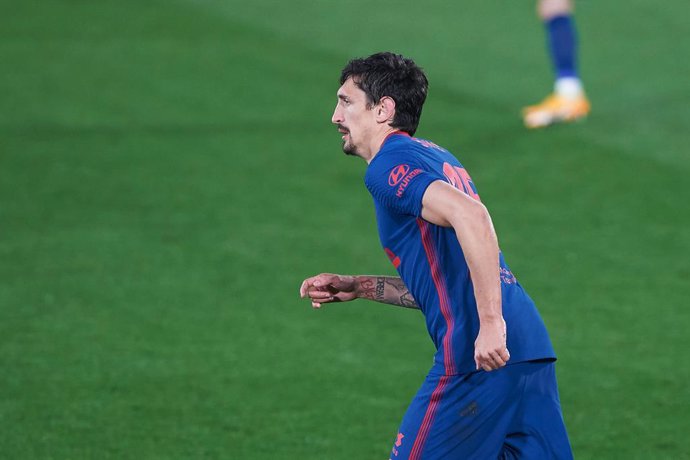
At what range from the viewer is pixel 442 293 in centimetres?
433

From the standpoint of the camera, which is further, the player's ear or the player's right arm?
the player's right arm

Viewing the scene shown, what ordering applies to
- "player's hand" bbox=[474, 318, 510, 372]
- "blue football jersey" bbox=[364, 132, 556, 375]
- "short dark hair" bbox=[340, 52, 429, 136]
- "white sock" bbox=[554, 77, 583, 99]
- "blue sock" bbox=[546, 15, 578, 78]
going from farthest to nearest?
"white sock" bbox=[554, 77, 583, 99], "blue sock" bbox=[546, 15, 578, 78], "short dark hair" bbox=[340, 52, 429, 136], "blue football jersey" bbox=[364, 132, 556, 375], "player's hand" bbox=[474, 318, 510, 372]

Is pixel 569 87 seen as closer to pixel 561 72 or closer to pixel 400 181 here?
pixel 561 72

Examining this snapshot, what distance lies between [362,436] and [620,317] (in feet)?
8.21

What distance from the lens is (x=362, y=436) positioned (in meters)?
6.60

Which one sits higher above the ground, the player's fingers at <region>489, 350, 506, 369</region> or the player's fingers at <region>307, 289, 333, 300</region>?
the player's fingers at <region>307, 289, 333, 300</region>

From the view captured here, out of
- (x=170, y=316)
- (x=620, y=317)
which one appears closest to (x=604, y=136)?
(x=620, y=317)

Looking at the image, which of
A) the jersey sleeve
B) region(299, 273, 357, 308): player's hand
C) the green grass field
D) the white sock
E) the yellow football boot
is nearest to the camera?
the jersey sleeve

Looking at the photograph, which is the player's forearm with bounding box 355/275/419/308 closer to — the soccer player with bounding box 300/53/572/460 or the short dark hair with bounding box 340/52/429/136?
the soccer player with bounding box 300/53/572/460

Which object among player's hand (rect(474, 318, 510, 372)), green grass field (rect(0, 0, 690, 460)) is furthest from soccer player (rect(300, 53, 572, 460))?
green grass field (rect(0, 0, 690, 460))

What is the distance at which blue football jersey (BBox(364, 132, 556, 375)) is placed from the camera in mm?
4258

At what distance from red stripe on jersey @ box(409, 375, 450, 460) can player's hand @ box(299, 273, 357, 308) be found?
716 mm

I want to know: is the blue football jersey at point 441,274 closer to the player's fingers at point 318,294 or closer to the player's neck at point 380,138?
the player's neck at point 380,138

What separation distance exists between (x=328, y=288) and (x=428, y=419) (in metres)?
0.82
